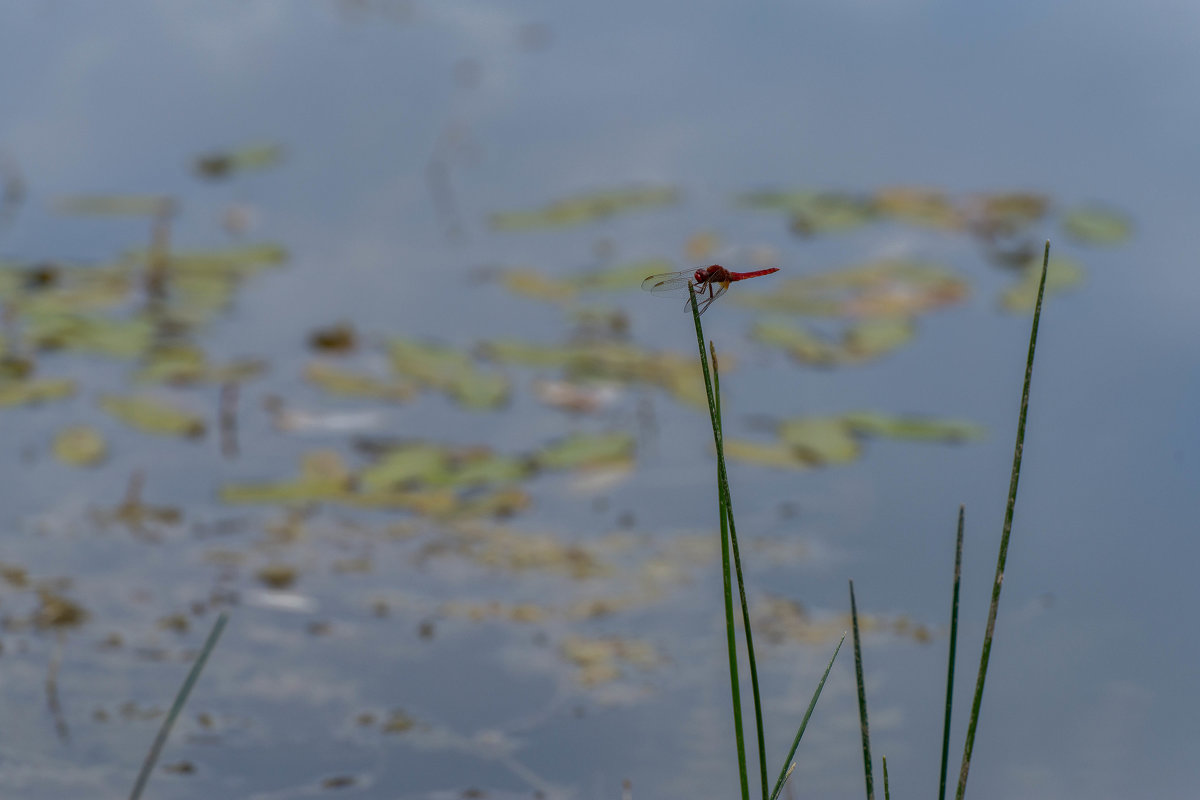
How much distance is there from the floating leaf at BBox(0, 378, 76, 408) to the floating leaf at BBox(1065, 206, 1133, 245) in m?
2.02

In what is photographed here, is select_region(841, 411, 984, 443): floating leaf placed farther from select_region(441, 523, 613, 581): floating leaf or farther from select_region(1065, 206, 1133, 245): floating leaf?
select_region(1065, 206, 1133, 245): floating leaf

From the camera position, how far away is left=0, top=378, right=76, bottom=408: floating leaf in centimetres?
214

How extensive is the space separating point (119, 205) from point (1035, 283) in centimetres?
201

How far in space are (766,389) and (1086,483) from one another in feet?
1.92

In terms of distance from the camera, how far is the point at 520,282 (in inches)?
102

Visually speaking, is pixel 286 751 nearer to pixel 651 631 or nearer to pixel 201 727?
pixel 201 727

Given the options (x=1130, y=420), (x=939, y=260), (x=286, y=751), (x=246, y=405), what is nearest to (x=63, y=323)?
(x=246, y=405)

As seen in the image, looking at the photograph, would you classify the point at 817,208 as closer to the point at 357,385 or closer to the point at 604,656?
the point at 357,385

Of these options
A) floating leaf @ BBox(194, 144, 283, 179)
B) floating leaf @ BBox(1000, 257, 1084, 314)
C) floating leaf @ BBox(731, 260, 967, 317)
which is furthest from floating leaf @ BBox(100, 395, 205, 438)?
floating leaf @ BBox(1000, 257, 1084, 314)

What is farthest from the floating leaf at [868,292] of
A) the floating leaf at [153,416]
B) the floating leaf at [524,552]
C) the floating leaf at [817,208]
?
the floating leaf at [153,416]

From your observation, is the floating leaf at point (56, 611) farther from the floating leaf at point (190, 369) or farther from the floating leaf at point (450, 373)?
the floating leaf at point (450, 373)

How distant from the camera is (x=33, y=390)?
7.09 ft

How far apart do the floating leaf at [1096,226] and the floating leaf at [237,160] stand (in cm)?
186

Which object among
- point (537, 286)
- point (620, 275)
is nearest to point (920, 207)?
point (620, 275)
